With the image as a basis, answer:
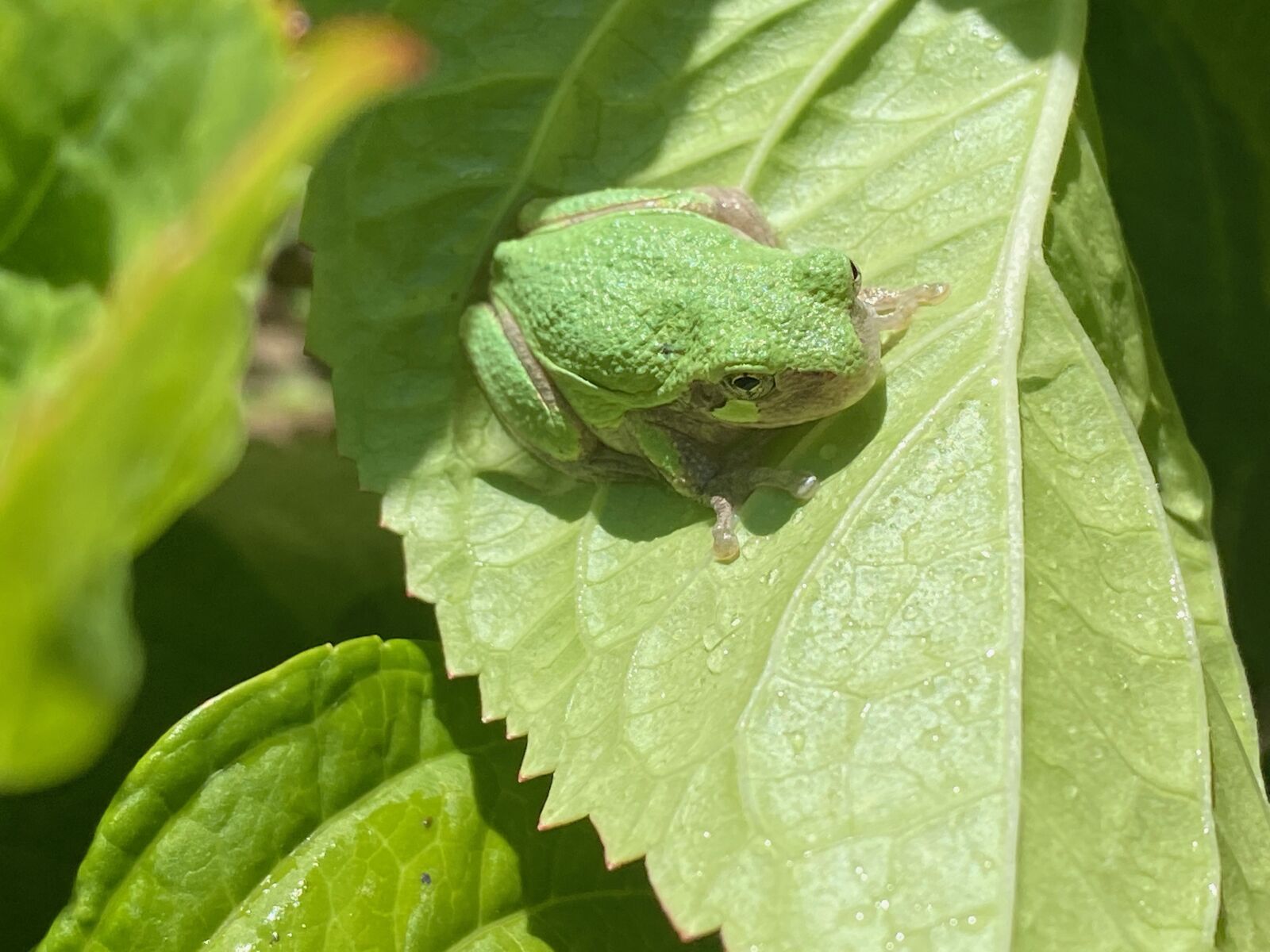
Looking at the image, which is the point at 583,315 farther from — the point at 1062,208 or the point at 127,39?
the point at 127,39

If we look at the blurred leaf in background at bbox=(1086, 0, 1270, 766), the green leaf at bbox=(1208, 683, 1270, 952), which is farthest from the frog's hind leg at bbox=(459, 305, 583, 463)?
the blurred leaf in background at bbox=(1086, 0, 1270, 766)

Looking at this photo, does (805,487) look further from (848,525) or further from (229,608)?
(229,608)

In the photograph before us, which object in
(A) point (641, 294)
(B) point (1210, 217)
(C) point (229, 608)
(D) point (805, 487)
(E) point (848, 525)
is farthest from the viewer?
(B) point (1210, 217)

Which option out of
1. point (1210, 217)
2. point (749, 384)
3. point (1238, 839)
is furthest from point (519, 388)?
point (1210, 217)

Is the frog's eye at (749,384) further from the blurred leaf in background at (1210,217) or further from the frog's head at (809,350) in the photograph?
the blurred leaf in background at (1210,217)

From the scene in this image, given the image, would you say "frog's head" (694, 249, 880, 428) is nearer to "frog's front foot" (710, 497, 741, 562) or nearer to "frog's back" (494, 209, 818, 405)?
"frog's back" (494, 209, 818, 405)

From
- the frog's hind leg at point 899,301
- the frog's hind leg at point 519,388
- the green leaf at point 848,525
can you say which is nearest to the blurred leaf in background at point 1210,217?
the green leaf at point 848,525

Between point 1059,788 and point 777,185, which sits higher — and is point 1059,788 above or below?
below

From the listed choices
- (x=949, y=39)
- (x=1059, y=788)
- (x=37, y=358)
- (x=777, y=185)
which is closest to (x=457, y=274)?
(x=777, y=185)
